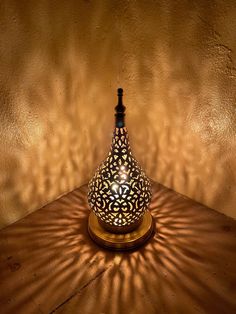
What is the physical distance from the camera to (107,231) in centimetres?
129

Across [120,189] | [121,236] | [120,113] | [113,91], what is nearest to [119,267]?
[121,236]

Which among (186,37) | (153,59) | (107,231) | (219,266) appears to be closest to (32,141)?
(107,231)

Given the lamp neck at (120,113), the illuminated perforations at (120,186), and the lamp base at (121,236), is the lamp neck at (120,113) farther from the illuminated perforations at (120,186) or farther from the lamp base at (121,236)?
the lamp base at (121,236)

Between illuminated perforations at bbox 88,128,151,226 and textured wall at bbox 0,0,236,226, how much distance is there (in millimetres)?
317

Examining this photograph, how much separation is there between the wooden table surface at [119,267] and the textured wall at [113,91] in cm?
12

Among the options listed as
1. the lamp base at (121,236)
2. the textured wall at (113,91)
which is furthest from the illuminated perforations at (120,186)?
the textured wall at (113,91)

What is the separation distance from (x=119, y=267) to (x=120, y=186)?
0.97 ft

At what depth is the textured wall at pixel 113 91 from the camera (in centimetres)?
112

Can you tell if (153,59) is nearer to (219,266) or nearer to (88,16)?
(88,16)

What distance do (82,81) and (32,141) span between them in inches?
13.1

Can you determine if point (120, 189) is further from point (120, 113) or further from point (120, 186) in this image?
point (120, 113)

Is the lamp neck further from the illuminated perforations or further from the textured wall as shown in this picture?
the textured wall

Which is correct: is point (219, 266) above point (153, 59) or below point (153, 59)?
below

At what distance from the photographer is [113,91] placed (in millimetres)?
1470
